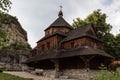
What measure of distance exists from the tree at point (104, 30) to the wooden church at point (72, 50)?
8.48 metres

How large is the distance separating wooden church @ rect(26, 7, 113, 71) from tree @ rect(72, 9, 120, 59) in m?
8.48

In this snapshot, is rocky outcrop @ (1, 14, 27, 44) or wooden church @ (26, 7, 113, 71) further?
rocky outcrop @ (1, 14, 27, 44)

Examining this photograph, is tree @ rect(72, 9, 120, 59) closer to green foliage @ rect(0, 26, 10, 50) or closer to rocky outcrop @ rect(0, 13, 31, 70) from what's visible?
rocky outcrop @ rect(0, 13, 31, 70)

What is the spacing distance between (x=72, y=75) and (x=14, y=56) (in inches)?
783

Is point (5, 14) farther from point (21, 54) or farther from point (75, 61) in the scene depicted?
point (21, 54)

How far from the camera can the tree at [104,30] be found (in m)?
38.1

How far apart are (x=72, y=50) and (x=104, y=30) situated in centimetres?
1499

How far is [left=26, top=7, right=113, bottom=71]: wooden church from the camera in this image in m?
24.4

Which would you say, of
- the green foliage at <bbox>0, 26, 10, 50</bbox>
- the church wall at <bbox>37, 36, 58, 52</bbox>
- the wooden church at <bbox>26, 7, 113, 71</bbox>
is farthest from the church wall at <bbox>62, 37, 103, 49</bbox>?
the green foliage at <bbox>0, 26, 10, 50</bbox>

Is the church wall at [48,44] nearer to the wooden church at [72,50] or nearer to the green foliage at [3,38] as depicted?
the wooden church at [72,50]

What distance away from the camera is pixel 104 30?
3941 centimetres

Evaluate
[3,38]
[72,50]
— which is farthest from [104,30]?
[3,38]

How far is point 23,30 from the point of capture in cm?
5794

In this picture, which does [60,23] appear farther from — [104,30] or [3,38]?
[3,38]
